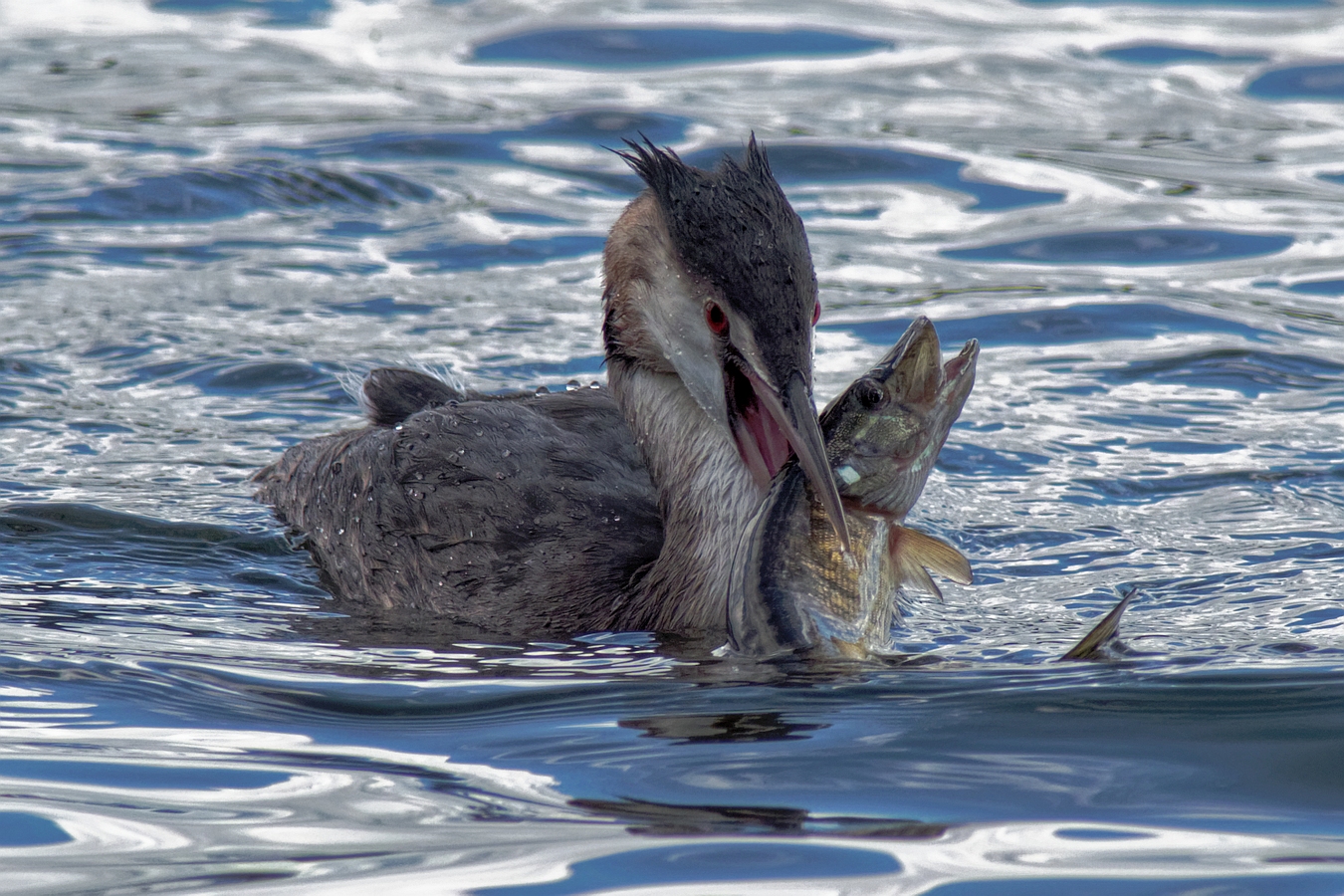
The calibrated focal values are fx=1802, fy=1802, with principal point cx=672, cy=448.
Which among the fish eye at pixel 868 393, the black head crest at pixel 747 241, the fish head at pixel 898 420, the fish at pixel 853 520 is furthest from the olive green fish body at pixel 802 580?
the black head crest at pixel 747 241

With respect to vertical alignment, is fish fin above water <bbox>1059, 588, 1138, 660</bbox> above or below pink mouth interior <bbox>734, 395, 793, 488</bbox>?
below

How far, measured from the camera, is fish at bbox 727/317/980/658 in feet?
16.3

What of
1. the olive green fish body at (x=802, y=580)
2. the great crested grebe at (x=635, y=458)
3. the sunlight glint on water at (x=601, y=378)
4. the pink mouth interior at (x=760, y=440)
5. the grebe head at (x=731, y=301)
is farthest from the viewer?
the pink mouth interior at (x=760, y=440)

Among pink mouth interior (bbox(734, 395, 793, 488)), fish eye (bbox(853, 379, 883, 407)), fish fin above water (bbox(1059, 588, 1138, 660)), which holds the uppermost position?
fish eye (bbox(853, 379, 883, 407))

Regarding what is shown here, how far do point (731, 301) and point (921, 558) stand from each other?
0.97m

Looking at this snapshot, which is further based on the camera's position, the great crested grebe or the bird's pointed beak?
the great crested grebe

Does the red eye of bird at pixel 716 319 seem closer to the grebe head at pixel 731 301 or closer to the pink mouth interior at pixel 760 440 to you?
the grebe head at pixel 731 301

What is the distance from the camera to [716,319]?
559 centimetres

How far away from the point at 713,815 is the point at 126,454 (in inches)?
189

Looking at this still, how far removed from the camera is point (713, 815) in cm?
396

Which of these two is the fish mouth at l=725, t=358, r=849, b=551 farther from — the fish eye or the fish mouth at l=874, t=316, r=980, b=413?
the fish mouth at l=874, t=316, r=980, b=413

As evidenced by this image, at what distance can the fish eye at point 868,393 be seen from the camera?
5.04 m

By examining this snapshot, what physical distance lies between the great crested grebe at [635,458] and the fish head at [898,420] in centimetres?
12

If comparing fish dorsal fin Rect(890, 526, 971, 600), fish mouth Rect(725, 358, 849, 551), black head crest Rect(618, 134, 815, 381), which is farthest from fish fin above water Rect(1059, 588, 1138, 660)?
black head crest Rect(618, 134, 815, 381)
